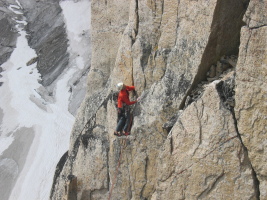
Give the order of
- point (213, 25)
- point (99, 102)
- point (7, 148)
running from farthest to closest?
point (7, 148) < point (99, 102) < point (213, 25)

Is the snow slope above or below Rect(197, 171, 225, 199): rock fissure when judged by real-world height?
above

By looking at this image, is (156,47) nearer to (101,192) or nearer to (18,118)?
(101,192)

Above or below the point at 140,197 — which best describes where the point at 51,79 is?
above

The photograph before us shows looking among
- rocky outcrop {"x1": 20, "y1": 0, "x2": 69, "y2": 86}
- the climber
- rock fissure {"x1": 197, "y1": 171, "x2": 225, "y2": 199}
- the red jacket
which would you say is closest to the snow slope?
rocky outcrop {"x1": 20, "y1": 0, "x2": 69, "y2": 86}

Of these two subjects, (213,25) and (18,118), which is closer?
(213,25)

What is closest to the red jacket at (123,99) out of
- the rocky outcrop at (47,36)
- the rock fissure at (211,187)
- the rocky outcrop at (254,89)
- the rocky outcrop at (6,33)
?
the rock fissure at (211,187)

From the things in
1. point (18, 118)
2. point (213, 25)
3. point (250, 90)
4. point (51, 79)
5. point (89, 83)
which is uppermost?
point (51, 79)

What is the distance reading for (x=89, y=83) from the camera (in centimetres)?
1580

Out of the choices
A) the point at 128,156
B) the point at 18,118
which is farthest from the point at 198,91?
A: the point at 18,118

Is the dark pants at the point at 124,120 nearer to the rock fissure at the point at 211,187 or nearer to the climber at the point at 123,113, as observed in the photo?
the climber at the point at 123,113

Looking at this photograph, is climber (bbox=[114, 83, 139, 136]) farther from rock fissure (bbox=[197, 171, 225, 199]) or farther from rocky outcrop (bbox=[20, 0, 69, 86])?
rocky outcrop (bbox=[20, 0, 69, 86])

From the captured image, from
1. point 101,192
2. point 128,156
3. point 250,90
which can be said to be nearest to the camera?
point 250,90

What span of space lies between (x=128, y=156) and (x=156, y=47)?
390 cm

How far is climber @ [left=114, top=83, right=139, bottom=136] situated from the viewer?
37.5ft
